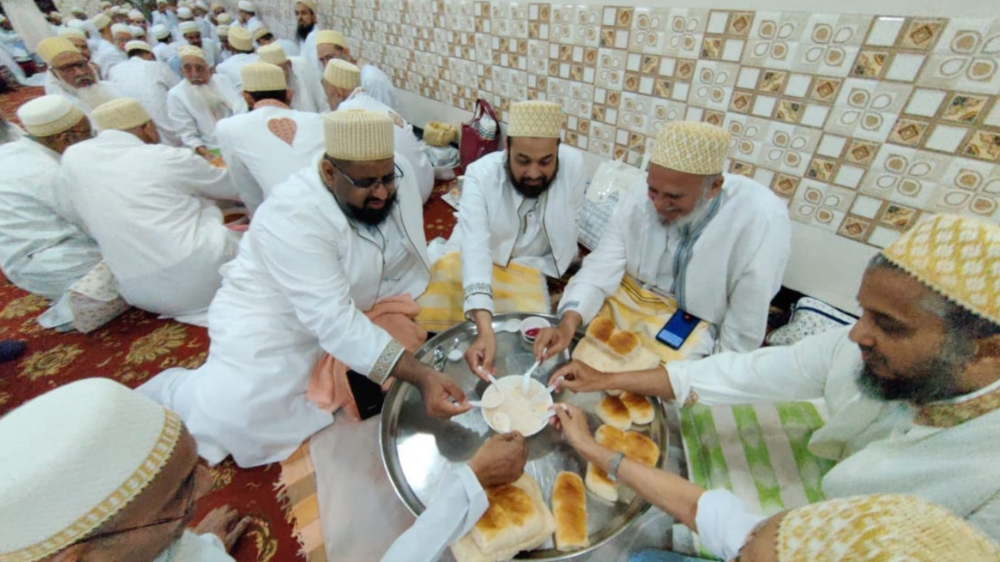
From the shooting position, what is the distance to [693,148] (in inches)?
60.1

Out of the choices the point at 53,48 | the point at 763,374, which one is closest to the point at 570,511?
the point at 763,374

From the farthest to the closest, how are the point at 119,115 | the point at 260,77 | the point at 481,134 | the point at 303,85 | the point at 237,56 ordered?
the point at 237,56
the point at 303,85
the point at 481,134
the point at 260,77
the point at 119,115

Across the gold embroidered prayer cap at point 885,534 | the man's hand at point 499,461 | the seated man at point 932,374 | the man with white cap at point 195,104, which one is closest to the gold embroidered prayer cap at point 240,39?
the man with white cap at point 195,104

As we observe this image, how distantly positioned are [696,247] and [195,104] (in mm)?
5454

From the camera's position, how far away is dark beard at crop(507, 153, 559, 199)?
223cm

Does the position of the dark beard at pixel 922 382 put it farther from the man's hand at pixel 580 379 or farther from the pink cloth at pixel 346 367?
the pink cloth at pixel 346 367

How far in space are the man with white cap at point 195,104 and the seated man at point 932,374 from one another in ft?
18.3

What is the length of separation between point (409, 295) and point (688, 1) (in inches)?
89.6

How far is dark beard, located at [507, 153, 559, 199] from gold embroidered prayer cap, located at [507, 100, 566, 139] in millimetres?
235

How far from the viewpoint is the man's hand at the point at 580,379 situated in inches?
58.1

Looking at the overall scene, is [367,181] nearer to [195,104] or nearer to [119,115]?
[119,115]

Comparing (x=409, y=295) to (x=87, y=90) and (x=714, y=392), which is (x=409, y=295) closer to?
(x=714, y=392)

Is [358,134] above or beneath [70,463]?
above

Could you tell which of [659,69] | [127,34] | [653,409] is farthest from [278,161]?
[127,34]
